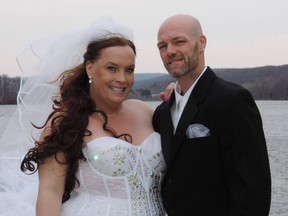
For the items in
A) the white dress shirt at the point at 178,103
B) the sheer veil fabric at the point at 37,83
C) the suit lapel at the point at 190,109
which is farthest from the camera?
the sheer veil fabric at the point at 37,83

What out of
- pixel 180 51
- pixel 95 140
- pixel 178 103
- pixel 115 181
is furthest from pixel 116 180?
pixel 180 51

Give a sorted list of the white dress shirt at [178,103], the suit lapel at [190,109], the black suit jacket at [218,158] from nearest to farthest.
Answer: the black suit jacket at [218,158] < the suit lapel at [190,109] < the white dress shirt at [178,103]

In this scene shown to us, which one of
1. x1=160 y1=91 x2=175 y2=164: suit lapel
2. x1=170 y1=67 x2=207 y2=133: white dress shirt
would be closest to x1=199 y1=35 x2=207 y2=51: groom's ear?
x1=170 y1=67 x2=207 y2=133: white dress shirt

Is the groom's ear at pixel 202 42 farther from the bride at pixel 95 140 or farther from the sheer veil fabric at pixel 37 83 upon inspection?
the sheer veil fabric at pixel 37 83

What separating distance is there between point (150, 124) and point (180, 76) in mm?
723

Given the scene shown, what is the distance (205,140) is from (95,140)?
0.81m

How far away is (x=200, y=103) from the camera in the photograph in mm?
3451

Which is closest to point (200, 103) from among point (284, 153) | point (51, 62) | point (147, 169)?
point (147, 169)

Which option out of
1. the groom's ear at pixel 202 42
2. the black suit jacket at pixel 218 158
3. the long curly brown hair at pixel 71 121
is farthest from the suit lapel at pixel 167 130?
the groom's ear at pixel 202 42

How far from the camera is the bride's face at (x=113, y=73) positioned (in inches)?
144

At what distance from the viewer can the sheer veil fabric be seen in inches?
154

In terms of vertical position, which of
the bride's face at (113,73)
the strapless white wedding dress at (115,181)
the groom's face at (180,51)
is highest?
the groom's face at (180,51)

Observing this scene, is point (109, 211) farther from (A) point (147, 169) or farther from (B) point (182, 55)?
(B) point (182, 55)

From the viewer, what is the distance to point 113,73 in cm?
366
